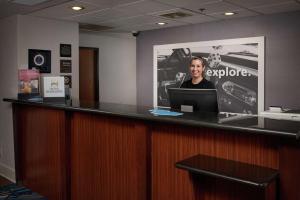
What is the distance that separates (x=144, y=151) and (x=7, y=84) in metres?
3.09

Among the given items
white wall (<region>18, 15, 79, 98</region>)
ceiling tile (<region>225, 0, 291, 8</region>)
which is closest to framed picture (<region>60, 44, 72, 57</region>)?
white wall (<region>18, 15, 79, 98</region>)

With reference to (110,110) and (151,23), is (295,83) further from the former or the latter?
(110,110)

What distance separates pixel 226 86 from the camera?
5.05 meters

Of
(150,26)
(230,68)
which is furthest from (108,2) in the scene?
(230,68)

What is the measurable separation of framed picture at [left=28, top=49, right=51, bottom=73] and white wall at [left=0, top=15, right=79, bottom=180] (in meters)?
0.05

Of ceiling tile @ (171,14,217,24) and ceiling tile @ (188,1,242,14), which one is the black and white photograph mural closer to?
ceiling tile @ (171,14,217,24)

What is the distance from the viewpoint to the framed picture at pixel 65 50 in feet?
15.5

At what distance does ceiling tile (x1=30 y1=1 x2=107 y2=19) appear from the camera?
3738 mm

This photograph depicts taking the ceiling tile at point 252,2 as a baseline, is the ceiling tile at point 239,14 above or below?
above

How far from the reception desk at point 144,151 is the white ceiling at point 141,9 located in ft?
4.25

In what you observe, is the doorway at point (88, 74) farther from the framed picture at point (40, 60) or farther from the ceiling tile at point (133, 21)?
the framed picture at point (40, 60)

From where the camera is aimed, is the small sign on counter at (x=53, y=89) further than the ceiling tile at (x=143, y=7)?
Yes

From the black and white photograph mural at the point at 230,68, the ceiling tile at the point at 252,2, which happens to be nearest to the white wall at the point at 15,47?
the black and white photograph mural at the point at 230,68

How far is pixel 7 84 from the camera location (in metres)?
4.50
